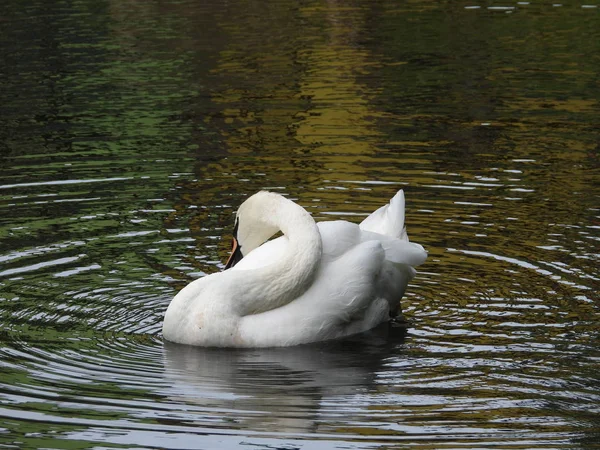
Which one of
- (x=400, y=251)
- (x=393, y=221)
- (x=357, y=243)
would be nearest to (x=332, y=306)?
(x=357, y=243)

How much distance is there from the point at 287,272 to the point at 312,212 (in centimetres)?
309

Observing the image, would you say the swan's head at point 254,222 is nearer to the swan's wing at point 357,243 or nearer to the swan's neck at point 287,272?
the swan's neck at point 287,272

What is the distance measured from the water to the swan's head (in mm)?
737

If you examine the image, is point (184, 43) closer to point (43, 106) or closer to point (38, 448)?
point (43, 106)

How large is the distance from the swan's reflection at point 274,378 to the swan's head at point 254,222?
0.97 metres

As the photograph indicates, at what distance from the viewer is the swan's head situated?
363 inches

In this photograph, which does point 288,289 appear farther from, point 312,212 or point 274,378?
point 312,212

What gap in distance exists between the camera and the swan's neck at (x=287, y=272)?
8.89 metres

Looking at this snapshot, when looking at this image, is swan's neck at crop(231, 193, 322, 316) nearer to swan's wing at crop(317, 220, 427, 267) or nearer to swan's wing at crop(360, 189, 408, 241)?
swan's wing at crop(317, 220, 427, 267)

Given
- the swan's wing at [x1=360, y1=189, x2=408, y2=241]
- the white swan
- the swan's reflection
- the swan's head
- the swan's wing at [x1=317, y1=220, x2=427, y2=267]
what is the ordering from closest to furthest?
the swan's reflection
the white swan
the swan's head
the swan's wing at [x1=317, y1=220, x2=427, y2=267]
the swan's wing at [x1=360, y1=189, x2=408, y2=241]

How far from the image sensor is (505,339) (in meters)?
8.66

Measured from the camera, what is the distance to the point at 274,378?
8.12 m

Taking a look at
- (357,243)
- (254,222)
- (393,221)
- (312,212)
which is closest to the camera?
(254,222)


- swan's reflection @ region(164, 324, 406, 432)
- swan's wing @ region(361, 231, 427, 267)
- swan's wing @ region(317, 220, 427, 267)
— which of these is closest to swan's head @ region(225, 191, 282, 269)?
swan's wing @ region(317, 220, 427, 267)
